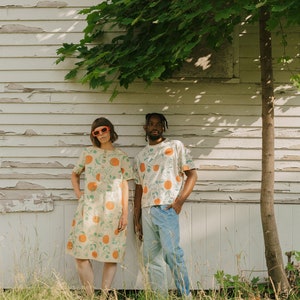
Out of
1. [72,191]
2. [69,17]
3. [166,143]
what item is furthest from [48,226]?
[69,17]

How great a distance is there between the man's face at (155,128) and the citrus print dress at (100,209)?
1.15 ft

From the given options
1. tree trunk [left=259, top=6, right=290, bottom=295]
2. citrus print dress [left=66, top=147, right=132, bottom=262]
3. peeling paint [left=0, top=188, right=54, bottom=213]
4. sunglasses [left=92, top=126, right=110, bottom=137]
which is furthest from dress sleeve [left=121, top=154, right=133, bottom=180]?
tree trunk [left=259, top=6, right=290, bottom=295]

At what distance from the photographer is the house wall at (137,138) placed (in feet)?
18.8

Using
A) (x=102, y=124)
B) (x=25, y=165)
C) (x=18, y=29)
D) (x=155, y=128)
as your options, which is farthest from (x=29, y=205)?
(x=18, y=29)

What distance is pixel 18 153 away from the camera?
5809mm

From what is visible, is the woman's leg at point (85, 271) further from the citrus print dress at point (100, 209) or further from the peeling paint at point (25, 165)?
the peeling paint at point (25, 165)

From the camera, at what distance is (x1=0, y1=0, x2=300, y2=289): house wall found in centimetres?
573

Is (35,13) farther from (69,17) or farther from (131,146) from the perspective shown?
(131,146)

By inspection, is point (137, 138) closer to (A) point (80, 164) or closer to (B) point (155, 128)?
(B) point (155, 128)

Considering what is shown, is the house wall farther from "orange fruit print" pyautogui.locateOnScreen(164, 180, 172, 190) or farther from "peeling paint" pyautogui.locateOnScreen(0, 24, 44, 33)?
"orange fruit print" pyautogui.locateOnScreen(164, 180, 172, 190)

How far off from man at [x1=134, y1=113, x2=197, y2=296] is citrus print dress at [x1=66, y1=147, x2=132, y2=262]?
0.75 feet

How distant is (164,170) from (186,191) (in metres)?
0.30

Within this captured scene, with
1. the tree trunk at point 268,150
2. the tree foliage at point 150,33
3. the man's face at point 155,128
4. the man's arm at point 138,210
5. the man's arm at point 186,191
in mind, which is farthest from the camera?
the man's arm at point 138,210

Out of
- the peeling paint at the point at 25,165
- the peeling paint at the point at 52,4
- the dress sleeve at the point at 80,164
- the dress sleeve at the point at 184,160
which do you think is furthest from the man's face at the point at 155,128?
the peeling paint at the point at 52,4
